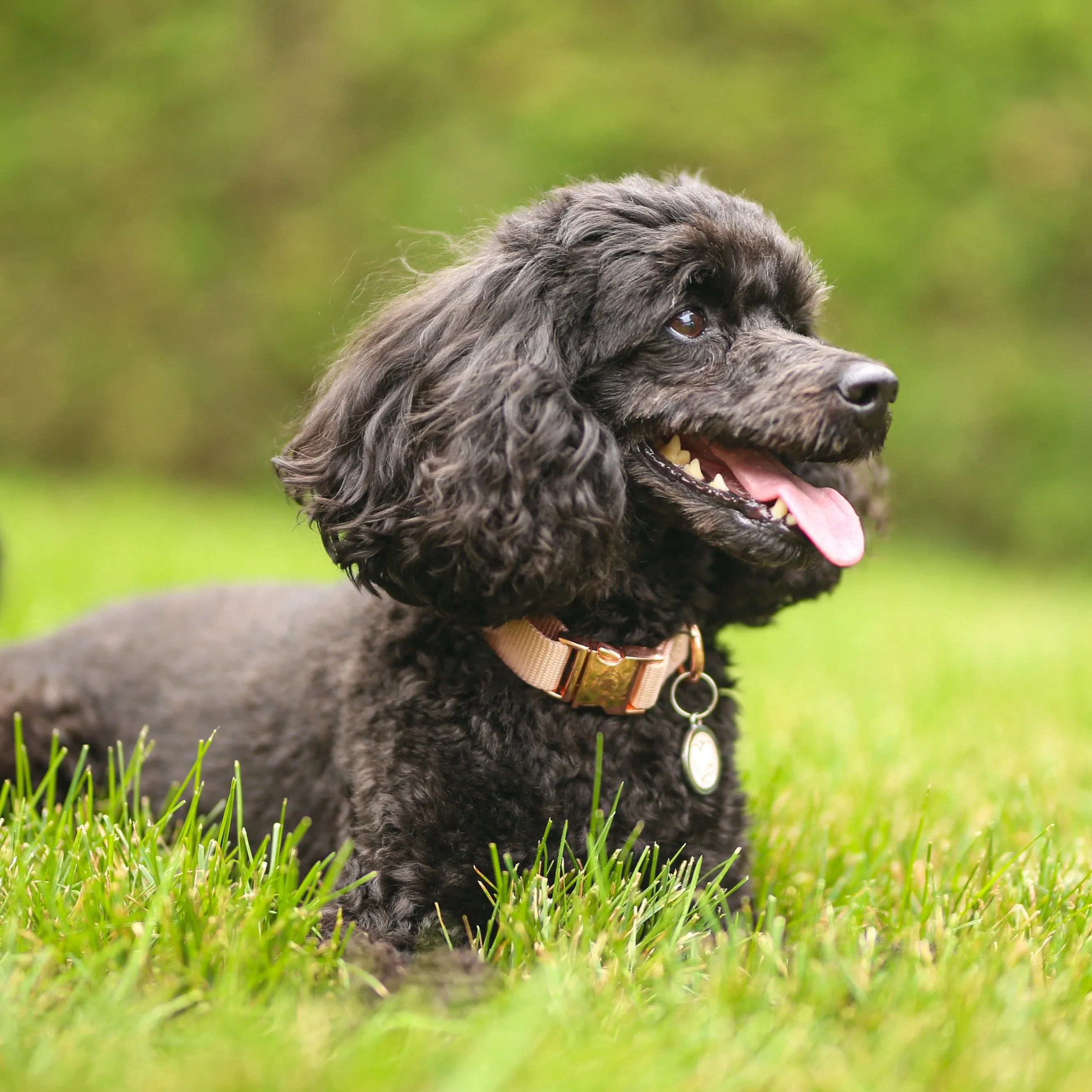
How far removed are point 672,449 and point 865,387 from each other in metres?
0.41

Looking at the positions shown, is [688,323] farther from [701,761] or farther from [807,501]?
[701,761]

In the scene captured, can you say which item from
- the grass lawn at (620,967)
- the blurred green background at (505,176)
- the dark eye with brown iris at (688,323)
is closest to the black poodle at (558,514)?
the dark eye with brown iris at (688,323)

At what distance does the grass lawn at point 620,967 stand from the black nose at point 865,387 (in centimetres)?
93

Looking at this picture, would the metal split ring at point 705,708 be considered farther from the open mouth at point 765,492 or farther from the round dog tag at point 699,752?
the open mouth at point 765,492

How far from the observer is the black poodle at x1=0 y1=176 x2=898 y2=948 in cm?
217

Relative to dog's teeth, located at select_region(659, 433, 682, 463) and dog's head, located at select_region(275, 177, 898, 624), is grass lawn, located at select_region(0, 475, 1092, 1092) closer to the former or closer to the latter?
dog's head, located at select_region(275, 177, 898, 624)

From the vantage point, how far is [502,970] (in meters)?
1.89

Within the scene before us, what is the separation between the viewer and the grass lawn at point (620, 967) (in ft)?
4.65

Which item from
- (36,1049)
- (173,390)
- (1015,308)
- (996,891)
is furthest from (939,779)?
(173,390)

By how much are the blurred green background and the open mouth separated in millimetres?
10493

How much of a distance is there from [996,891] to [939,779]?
110cm

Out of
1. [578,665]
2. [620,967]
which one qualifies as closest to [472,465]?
[578,665]

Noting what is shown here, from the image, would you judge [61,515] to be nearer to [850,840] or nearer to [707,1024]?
[850,840]

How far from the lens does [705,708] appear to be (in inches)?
98.4
